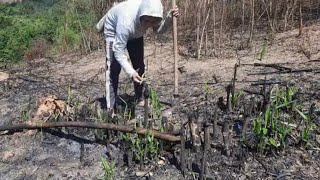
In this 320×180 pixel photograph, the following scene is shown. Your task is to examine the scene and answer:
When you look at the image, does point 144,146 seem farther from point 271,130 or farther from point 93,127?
point 271,130

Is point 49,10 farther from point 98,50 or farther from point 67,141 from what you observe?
point 67,141

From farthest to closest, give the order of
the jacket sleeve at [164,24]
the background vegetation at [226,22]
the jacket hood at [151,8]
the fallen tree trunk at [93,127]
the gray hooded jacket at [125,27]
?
1. the background vegetation at [226,22]
2. the jacket sleeve at [164,24]
3. the gray hooded jacket at [125,27]
4. the fallen tree trunk at [93,127]
5. the jacket hood at [151,8]

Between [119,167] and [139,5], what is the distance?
1.25 meters

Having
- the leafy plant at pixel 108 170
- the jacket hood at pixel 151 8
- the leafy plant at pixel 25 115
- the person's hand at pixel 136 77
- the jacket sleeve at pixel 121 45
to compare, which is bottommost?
the leafy plant at pixel 108 170

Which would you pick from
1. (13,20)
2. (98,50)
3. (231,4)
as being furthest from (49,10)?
(231,4)

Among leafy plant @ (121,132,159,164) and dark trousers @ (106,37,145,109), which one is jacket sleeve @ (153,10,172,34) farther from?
leafy plant @ (121,132,159,164)

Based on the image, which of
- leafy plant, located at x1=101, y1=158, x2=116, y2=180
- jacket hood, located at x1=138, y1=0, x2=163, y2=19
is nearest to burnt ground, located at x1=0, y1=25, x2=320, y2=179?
leafy plant, located at x1=101, y1=158, x2=116, y2=180

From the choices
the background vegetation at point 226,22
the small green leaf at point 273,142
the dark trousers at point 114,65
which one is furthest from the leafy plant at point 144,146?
the background vegetation at point 226,22

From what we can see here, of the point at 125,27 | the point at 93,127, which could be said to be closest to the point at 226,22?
the point at 125,27

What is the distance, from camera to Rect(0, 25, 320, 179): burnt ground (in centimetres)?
295

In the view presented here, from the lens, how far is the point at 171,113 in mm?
3785

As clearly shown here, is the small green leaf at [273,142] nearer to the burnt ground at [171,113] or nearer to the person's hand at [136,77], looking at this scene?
the burnt ground at [171,113]

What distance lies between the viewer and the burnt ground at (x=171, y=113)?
2.95 metres

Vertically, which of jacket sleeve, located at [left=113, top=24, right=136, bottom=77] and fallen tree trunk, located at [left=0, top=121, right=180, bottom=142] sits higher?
jacket sleeve, located at [left=113, top=24, right=136, bottom=77]
